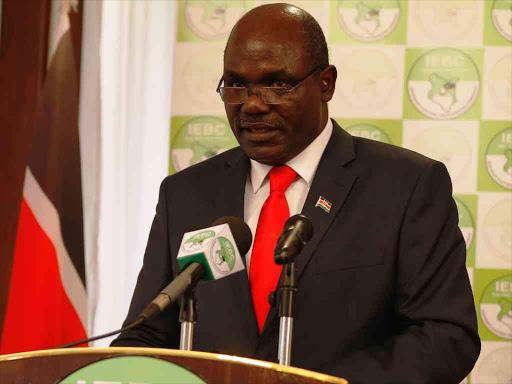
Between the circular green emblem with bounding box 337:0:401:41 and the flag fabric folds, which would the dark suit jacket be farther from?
the circular green emblem with bounding box 337:0:401:41

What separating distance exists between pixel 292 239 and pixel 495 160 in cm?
217

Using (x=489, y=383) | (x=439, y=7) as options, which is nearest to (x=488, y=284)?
(x=489, y=383)

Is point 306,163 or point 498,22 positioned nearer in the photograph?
point 306,163

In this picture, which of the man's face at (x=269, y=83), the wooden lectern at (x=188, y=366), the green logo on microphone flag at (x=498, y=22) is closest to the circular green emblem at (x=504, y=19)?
the green logo on microphone flag at (x=498, y=22)

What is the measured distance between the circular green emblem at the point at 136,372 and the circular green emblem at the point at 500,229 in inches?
97.3

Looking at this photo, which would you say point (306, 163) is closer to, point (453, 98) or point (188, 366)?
point (188, 366)

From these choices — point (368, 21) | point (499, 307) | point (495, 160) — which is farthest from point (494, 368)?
point (368, 21)

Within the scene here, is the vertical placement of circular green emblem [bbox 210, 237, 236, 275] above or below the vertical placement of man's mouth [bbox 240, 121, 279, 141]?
below

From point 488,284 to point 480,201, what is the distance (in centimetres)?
35

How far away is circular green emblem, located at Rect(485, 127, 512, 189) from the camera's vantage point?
349 cm

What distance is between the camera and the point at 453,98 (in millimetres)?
3518

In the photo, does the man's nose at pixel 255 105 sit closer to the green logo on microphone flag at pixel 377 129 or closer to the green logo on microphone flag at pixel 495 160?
the green logo on microphone flag at pixel 377 129

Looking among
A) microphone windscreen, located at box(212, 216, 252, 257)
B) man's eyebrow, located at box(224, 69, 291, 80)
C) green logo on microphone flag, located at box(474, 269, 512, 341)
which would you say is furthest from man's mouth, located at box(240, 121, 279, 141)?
green logo on microphone flag, located at box(474, 269, 512, 341)

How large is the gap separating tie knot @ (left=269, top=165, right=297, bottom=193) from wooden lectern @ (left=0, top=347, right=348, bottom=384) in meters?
0.99
